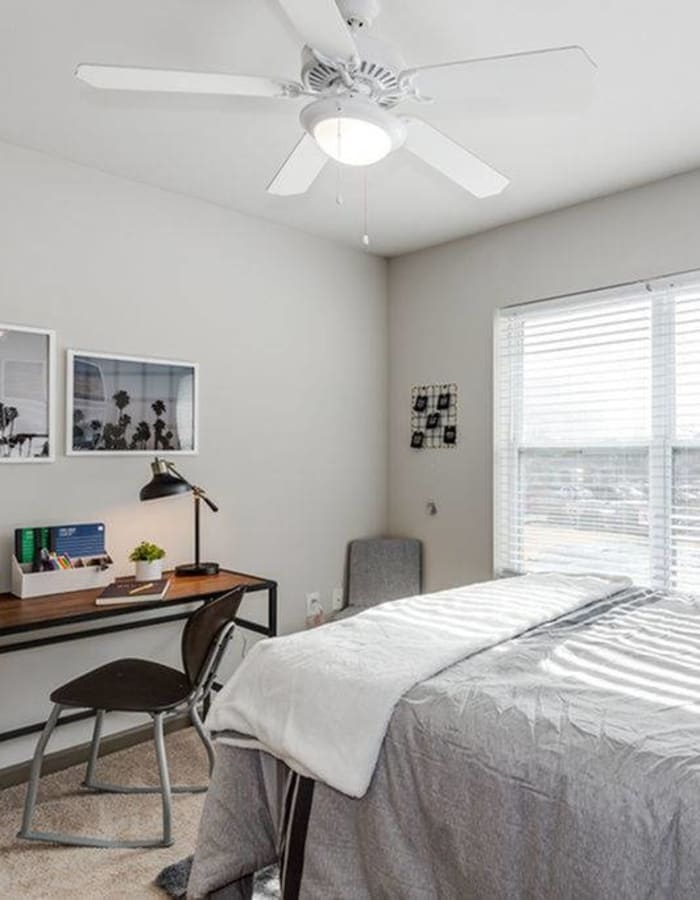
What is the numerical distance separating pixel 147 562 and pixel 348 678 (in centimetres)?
151

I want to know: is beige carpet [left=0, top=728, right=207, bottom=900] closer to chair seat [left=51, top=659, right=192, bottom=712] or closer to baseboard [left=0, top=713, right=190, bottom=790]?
baseboard [left=0, top=713, right=190, bottom=790]

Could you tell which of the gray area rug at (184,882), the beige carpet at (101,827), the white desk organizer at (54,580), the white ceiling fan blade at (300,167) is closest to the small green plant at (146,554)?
the white desk organizer at (54,580)

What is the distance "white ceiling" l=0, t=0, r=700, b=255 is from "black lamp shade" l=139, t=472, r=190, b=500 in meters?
1.32

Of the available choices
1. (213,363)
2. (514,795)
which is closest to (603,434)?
(213,363)

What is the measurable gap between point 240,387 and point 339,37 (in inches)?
79.2

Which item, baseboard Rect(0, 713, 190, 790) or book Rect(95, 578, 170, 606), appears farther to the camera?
baseboard Rect(0, 713, 190, 790)

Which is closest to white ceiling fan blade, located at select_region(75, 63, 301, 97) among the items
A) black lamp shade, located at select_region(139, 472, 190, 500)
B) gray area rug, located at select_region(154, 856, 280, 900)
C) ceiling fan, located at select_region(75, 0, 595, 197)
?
ceiling fan, located at select_region(75, 0, 595, 197)

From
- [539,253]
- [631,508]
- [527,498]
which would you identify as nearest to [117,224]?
[539,253]

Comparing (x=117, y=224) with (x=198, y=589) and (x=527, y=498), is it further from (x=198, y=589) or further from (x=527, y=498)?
(x=527, y=498)

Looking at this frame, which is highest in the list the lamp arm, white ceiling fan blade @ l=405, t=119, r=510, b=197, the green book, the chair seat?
white ceiling fan blade @ l=405, t=119, r=510, b=197

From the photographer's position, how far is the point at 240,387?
3.26 m

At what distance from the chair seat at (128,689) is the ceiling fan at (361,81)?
175 cm

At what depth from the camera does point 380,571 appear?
370cm

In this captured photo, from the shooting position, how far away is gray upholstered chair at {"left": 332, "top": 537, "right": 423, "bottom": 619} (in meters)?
3.67
